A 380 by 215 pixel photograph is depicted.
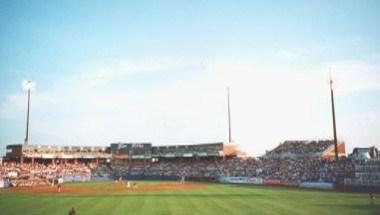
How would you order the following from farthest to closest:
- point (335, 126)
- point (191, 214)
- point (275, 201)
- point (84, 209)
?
1. point (335, 126)
2. point (275, 201)
3. point (84, 209)
4. point (191, 214)

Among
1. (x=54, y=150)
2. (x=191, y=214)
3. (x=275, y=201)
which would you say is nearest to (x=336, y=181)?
(x=275, y=201)

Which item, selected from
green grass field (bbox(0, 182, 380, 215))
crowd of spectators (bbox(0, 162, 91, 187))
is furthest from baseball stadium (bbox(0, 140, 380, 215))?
crowd of spectators (bbox(0, 162, 91, 187))

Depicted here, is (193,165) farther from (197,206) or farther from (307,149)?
(197,206)

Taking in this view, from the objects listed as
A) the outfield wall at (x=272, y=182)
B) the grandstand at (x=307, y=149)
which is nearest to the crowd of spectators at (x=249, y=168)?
the outfield wall at (x=272, y=182)

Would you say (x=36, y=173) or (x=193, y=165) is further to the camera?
(x=193, y=165)

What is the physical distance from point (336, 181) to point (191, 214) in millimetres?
31876

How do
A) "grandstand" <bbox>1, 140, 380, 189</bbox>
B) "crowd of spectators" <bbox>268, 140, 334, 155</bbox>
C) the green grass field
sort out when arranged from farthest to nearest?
1. "crowd of spectators" <bbox>268, 140, 334, 155</bbox>
2. "grandstand" <bbox>1, 140, 380, 189</bbox>
3. the green grass field

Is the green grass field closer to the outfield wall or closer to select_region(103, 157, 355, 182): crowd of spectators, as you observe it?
the outfield wall

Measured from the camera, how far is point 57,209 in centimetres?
3378

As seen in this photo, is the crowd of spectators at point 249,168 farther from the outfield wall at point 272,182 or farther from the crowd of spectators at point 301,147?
the crowd of spectators at point 301,147

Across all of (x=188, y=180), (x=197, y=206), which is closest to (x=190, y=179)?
(x=188, y=180)

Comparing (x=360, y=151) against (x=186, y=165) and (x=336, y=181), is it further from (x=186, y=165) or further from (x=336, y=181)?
(x=186, y=165)

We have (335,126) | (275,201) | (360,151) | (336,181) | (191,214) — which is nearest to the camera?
(191,214)

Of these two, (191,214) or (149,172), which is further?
(149,172)
